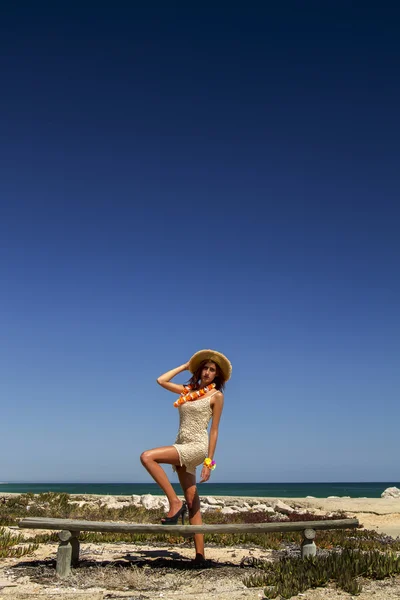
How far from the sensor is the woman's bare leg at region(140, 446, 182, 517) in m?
6.75

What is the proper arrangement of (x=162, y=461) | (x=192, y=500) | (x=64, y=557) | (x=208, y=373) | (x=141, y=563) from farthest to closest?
(x=141, y=563) → (x=208, y=373) → (x=192, y=500) → (x=64, y=557) → (x=162, y=461)

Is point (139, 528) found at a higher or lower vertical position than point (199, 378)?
lower

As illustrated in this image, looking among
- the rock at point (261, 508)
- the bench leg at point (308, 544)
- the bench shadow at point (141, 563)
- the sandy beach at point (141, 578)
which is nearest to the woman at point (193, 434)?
the bench shadow at point (141, 563)

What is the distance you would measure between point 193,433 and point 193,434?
0.04 feet

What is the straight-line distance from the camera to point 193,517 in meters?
7.00

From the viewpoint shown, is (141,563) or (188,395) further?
(141,563)

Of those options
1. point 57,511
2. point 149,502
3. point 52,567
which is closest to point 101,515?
point 57,511

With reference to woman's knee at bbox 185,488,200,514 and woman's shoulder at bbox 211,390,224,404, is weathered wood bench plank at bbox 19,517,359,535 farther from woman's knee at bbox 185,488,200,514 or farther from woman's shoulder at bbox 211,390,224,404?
woman's shoulder at bbox 211,390,224,404

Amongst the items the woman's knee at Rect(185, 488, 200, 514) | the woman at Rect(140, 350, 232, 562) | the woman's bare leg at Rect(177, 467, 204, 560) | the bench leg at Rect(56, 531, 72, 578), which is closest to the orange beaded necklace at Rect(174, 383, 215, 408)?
the woman at Rect(140, 350, 232, 562)

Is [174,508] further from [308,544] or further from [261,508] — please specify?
[261,508]

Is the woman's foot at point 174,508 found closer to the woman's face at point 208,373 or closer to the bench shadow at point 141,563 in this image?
the bench shadow at point 141,563

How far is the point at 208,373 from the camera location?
23.7 feet

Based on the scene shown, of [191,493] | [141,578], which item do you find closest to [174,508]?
[191,493]

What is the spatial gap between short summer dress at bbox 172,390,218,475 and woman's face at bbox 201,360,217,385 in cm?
23
